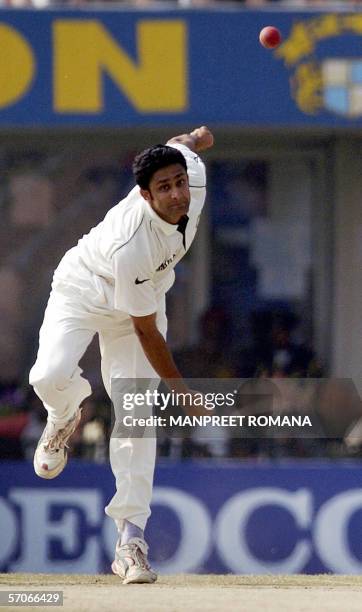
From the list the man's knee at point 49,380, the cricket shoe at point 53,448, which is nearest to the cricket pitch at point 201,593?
the cricket shoe at point 53,448

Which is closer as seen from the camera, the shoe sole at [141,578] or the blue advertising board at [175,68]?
the shoe sole at [141,578]

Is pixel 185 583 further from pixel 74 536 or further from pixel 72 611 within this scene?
A: pixel 74 536

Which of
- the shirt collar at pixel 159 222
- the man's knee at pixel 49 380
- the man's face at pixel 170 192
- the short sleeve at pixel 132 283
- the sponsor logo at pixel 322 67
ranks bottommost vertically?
the man's knee at pixel 49 380

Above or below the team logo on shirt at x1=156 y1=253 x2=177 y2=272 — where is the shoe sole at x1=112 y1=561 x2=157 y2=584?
below

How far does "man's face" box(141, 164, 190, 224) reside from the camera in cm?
606

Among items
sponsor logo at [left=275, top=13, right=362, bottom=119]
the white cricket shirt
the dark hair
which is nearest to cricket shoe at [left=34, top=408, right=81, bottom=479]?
the white cricket shirt

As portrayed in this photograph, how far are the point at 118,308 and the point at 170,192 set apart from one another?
0.56m

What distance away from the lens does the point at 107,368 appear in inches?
260

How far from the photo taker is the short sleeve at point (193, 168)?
6.46m

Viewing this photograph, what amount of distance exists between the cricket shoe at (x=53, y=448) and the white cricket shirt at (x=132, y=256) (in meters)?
0.67

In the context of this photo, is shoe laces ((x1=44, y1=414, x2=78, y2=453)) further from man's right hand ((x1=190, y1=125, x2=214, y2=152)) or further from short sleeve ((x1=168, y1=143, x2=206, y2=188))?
man's right hand ((x1=190, y1=125, x2=214, y2=152))

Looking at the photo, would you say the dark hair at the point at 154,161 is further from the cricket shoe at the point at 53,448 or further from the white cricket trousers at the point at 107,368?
the cricket shoe at the point at 53,448

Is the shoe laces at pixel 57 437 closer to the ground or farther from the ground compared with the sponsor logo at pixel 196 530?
farther from the ground

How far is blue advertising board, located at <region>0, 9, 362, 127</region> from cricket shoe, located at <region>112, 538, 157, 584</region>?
13.1ft
